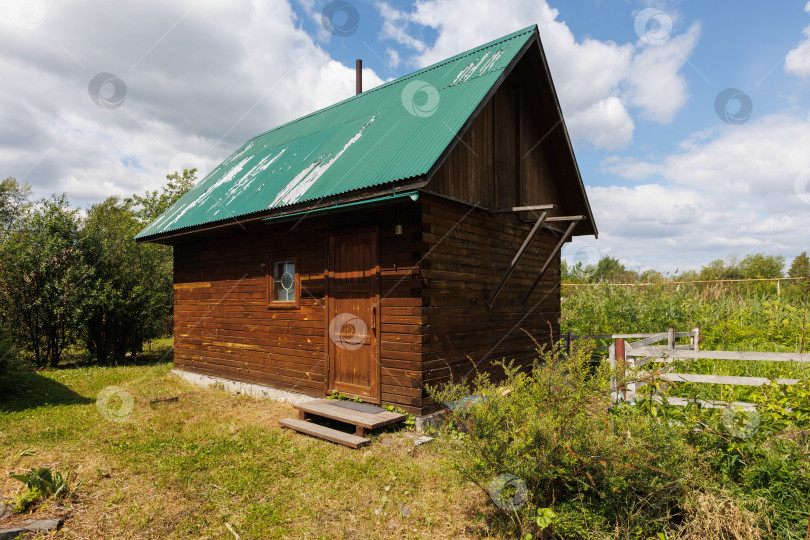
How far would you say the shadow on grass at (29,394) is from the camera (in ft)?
28.8

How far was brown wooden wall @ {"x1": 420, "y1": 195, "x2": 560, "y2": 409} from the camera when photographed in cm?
676

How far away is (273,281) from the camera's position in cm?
905

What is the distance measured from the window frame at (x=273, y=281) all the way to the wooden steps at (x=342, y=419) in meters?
1.99

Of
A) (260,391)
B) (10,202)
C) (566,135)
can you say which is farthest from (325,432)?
(10,202)

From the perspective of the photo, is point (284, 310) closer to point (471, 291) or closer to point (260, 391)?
point (260, 391)

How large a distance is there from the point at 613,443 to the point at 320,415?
453 cm

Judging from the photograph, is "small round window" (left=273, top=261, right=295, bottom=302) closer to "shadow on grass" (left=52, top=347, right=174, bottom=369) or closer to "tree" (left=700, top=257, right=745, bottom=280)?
"shadow on grass" (left=52, top=347, right=174, bottom=369)

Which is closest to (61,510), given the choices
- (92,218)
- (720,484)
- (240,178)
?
(720,484)

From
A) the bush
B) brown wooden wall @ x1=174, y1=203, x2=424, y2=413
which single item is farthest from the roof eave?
the bush

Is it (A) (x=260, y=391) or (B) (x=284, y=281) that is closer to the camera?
(B) (x=284, y=281)

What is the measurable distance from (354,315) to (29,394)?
7796mm

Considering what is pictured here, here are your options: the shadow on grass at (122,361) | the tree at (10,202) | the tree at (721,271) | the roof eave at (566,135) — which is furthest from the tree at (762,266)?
the tree at (10,202)

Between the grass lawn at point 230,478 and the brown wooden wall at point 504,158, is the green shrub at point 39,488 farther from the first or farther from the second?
the brown wooden wall at point 504,158

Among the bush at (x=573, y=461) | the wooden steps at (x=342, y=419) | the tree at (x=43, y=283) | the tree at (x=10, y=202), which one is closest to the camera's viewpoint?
the bush at (x=573, y=461)
